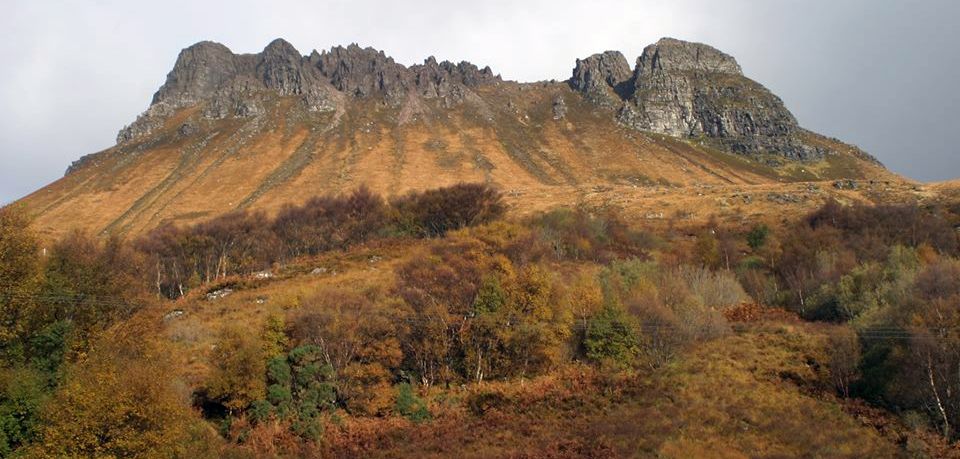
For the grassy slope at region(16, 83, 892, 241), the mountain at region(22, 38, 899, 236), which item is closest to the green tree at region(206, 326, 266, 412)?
the grassy slope at region(16, 83, 892, 241)

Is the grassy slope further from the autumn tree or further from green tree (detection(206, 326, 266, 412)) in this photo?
the autumn tree

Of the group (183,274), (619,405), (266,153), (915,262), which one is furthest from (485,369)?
(266,153)

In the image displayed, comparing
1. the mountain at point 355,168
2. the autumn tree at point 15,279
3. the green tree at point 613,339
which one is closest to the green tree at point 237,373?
the autumn tree at point 15,279

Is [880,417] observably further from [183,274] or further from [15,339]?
[183,274]

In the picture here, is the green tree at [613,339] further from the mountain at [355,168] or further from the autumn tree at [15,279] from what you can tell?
the mountain at [355,168]

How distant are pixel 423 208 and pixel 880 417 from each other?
6902 cm

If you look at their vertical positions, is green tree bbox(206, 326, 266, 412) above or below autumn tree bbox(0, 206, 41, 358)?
below

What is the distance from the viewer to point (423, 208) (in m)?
97.0

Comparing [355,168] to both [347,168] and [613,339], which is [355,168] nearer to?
[347,168]

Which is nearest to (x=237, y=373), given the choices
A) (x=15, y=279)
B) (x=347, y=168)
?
(x=15, y=279)

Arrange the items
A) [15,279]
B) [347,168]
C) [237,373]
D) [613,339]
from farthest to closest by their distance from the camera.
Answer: [347,168] → [613,339] → [237,373] → [15,279]

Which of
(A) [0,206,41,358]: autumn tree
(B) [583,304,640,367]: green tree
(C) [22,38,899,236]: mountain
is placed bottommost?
(B) [583,304,640,367]: green tree

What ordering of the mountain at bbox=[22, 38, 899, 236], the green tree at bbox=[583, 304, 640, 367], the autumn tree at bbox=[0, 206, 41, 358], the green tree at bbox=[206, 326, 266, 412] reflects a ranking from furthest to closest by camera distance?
the mountain at bbox=[22, 38, 899, 236] < the green tree at bbox=[583, 304, 640, 367] < the green tree at bbox=[206, 326, 266, 412] < the autumn tree at bbox=[0, 206, 41, 358]

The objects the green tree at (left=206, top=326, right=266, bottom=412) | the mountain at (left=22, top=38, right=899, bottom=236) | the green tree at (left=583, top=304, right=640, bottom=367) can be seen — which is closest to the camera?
the green tree at (left=206, top=326, right=266, bottom=412)
